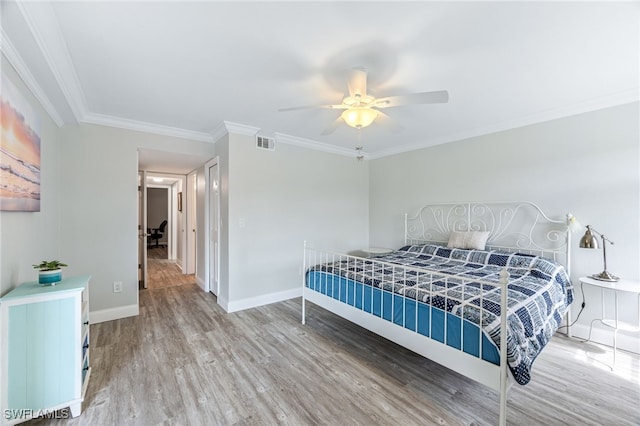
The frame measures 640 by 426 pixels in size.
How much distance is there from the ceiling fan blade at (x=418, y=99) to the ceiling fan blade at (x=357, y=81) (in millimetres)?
156

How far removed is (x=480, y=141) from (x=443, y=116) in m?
0.86

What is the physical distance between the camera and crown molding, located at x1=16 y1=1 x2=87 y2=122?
1457 mm

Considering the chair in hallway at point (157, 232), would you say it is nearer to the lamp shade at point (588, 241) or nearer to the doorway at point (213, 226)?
the doorway at point (213, 226)

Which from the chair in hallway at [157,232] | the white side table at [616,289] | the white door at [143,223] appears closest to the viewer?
the white side table at [616,289]

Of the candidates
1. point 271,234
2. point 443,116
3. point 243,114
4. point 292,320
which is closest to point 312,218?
point 271,234

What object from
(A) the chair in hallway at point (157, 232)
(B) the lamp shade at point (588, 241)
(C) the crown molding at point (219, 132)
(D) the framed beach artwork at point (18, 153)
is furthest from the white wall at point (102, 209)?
(A) the chair in hallway at point (157, 232)

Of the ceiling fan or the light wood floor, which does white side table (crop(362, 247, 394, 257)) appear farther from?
the ceiling fan

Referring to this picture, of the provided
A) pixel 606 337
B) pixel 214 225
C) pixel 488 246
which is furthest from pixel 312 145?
pixel 606 337

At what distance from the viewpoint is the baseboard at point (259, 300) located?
140 inches

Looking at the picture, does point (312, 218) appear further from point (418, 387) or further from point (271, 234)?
point (418, 387)

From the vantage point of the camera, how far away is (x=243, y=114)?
3.13 meters

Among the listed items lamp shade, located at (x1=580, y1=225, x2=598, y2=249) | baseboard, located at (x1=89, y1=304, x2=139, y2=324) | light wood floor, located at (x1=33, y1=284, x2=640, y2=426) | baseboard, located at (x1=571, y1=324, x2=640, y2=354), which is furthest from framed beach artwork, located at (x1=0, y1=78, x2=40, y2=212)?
baseboard, located at (x1=571, y1=324, x2=640, y2=354)

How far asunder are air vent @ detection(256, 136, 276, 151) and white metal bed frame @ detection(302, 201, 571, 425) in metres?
1.58

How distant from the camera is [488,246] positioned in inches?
137
